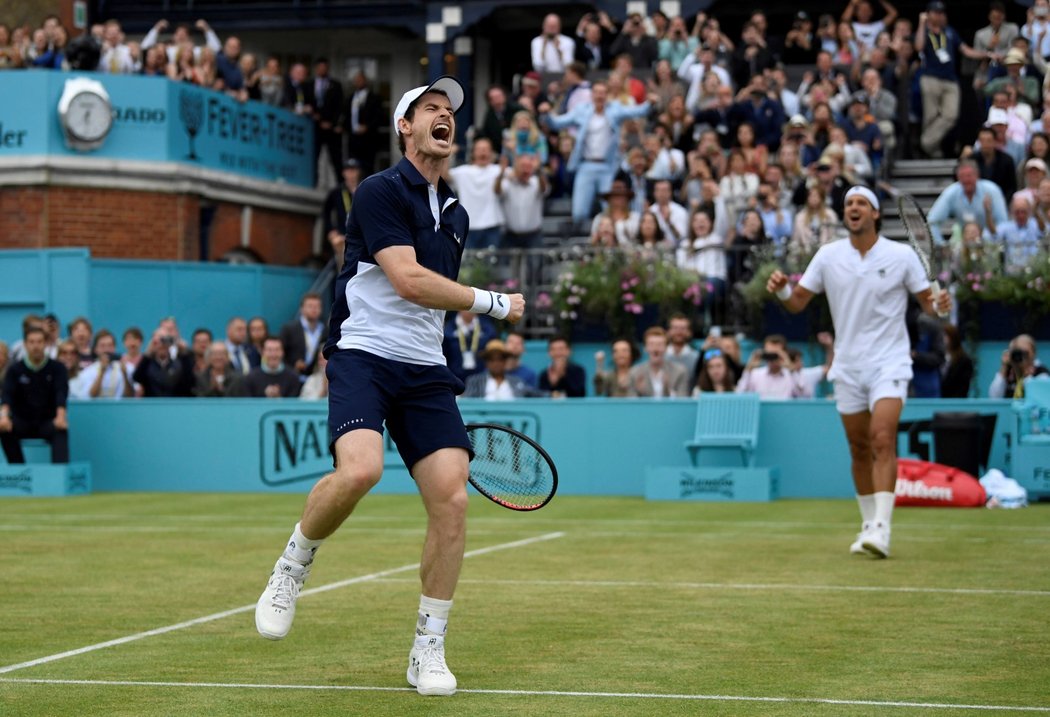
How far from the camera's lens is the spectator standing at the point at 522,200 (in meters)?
22.8

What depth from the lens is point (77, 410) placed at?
19.5 m

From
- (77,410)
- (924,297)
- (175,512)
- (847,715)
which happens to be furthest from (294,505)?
(847,715)

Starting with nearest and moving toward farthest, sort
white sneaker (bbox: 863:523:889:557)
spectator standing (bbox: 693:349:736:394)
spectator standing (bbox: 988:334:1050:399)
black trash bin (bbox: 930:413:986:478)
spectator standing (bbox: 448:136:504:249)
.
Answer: white sneaker (bbox: 863:523:889:557), black trash bin (bbox: 930:413:986:478), spectator standing (bbox: 988:334:1050:399), spectator standing (bbox: 693:349:736:394), spectator standing (bbox: 448:136:504:249)

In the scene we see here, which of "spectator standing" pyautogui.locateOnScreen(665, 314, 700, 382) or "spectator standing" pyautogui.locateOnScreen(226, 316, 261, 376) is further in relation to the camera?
"spectator standing" pyautogui.locateOnScreen(226, 316, 261, 376)

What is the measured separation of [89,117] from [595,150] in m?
7.55

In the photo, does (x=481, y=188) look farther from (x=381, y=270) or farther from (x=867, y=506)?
(x=381, y=270)

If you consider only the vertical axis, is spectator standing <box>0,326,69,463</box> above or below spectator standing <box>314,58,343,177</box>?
below

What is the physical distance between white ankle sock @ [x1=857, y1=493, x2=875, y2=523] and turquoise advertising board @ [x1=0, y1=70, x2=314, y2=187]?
1682 cm

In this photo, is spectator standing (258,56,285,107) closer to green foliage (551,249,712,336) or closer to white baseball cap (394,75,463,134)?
green foliage (551,249,712,336)

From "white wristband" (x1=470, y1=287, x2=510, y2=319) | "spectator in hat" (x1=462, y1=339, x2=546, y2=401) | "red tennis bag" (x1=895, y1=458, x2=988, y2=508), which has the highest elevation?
"white wristband" (x1=470, y1=287, x2=510, y2=319)

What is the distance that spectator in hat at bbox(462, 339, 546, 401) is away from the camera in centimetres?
1877

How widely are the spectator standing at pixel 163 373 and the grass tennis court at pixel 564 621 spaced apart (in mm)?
5851

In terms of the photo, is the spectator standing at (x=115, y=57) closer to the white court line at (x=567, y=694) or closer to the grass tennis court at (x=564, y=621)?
the grass tennis court at (x=564, y=621)

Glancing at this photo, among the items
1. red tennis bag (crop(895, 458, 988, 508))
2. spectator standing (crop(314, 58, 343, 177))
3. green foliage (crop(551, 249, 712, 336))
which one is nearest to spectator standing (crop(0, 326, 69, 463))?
green foliage (crop(551, 249, 712, 336))
